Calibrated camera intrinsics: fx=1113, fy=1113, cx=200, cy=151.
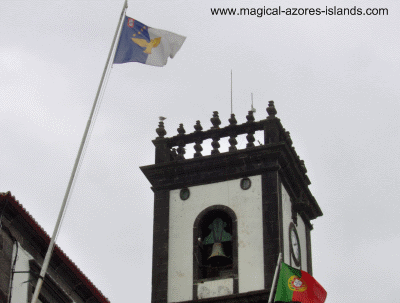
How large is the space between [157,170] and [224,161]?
6.84 feet

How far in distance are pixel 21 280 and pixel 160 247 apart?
6111 millimetres

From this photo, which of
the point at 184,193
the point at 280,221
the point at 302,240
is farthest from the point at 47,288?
the point at 302,240

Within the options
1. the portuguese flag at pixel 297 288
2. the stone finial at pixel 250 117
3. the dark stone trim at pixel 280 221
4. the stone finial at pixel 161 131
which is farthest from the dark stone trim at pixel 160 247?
the portuguese flag at pixel 297 288

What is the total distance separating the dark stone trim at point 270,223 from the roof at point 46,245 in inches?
179

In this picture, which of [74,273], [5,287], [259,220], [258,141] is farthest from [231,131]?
[5,287]

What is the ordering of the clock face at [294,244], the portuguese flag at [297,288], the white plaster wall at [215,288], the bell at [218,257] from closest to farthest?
the portuguese flag at [297,288] < the white plaster wall at [215,288] < the bell at [218,257] < the clock face at [294,244]

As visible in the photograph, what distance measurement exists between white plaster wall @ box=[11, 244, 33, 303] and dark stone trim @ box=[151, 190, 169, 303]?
5.18 metres

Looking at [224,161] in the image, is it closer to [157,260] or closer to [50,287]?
[157,260]

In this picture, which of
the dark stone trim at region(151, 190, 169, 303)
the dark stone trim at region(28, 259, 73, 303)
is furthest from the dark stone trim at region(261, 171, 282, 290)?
the dark stone trim at region(28, 259, 73, 303)

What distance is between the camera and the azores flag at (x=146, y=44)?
26.3 metres

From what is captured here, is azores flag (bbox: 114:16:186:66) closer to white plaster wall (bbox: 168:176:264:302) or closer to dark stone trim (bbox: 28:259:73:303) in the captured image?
dark stone trim (bbox: 28:259:73:303)

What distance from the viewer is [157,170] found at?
108 ft

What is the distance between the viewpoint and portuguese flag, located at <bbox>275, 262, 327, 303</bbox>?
1112 inches

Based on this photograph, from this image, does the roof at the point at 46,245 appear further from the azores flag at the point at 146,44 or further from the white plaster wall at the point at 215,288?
the azores flag at the point at 146,44
